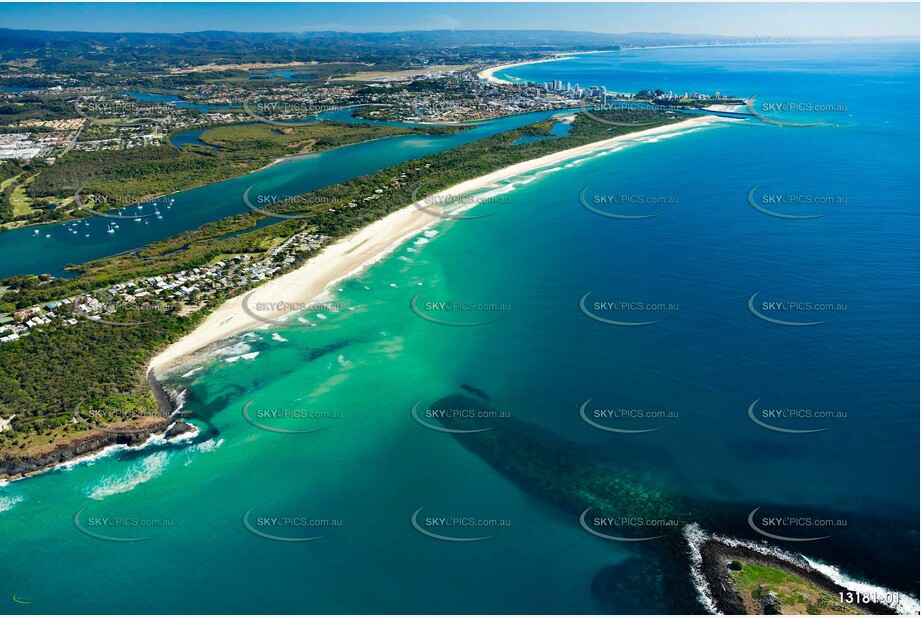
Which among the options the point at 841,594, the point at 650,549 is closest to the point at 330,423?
the point at 650,549

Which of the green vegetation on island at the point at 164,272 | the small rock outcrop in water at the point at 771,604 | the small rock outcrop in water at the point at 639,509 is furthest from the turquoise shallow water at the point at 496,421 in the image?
the green vegetation on island at the point at 164,272
